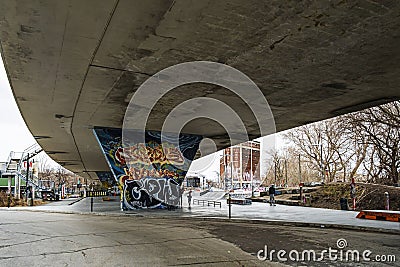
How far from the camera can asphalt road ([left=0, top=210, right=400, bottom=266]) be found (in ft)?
27.1

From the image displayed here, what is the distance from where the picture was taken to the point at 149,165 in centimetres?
2548

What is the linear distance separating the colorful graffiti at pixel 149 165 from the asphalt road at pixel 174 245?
32.9 feet

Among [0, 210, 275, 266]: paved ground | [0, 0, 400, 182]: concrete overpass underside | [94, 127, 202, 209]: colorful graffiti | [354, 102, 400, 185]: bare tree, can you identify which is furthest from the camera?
[354, 102, 400, 185]: bare tree

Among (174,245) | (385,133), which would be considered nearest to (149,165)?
(174,245)

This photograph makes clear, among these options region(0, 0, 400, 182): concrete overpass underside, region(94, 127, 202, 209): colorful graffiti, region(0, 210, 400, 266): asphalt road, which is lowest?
region(0, 210, 400, 266): asphalt road

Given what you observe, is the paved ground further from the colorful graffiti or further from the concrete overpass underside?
the colorful graffiti

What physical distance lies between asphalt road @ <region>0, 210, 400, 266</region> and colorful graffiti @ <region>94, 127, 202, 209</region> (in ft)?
32.9

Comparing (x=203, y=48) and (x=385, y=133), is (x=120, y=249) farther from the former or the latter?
(x=385, y=133)

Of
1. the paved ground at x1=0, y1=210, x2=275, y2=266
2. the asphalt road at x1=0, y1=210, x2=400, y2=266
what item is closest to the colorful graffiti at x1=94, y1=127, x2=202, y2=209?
the asphalt road at x1=0, y1=210, x2=400, y2=266

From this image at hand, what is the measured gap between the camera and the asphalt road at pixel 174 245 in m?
8.25

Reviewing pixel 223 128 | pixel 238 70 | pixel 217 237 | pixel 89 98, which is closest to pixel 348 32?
pixel 238 70

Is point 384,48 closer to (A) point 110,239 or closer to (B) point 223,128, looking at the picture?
(A) point 110,239

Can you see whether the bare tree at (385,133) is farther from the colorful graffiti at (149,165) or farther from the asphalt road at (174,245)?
the asphalt road at (174,245)

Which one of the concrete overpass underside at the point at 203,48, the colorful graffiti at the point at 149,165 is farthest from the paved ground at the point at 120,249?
the colorful graffiti at the point at 149,165
